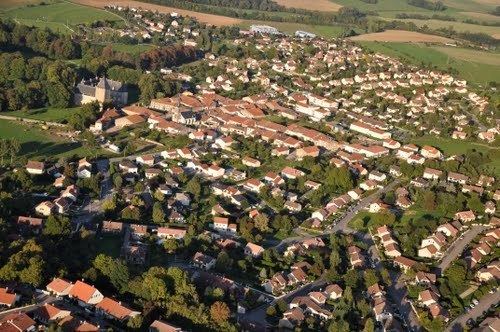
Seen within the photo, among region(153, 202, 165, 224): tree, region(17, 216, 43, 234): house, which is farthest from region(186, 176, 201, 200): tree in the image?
region(17, 216, 43, 234): house

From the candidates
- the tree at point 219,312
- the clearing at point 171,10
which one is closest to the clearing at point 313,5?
the clearing at point 171,10

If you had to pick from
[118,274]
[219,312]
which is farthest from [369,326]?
[118,274]

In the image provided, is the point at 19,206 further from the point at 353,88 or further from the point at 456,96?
the point at 456,96

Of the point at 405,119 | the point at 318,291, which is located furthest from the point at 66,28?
the point at 318,291

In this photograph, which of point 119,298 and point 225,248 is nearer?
point 119,298

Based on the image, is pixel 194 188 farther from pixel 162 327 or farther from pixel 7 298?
pixel 7 298

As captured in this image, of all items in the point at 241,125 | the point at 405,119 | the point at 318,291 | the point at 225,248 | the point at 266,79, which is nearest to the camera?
the point at 318,291
